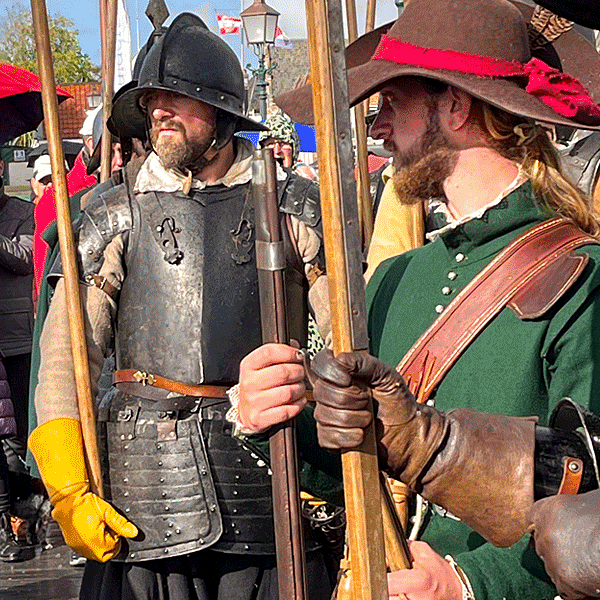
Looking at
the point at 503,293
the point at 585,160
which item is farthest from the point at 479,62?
the point at 585,160

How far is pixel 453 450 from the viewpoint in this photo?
1.83 m

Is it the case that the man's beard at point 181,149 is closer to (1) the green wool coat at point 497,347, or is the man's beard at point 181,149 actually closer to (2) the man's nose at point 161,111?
(2) the man's nose at point 161,111

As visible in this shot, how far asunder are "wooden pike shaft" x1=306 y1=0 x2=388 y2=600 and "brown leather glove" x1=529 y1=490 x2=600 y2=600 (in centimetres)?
28

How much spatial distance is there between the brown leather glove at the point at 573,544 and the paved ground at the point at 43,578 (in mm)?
5074

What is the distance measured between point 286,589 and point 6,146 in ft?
18.1

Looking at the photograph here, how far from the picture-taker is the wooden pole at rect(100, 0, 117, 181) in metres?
4.73

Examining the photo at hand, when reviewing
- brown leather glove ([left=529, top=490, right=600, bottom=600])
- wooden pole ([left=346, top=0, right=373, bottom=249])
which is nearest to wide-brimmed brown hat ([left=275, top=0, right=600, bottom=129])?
brown leather glove ([left=529, top=490, right=600, bottom=600])

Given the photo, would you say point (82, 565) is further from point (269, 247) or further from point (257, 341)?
point (269, 247)

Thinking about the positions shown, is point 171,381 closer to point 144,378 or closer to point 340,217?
point 144,378

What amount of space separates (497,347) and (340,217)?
0.65 m

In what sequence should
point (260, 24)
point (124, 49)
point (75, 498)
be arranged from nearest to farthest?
1. point (75, 498)
2. point (124, 49)
3. point (260, 24)

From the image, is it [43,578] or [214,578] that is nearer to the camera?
[214,578]

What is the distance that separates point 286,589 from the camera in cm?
279

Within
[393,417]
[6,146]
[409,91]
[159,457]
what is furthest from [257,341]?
[6,146]
